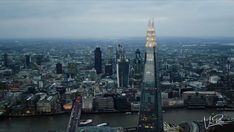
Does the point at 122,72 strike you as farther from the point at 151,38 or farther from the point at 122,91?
the point at 151,38

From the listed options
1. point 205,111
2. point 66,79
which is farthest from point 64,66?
point 205,111

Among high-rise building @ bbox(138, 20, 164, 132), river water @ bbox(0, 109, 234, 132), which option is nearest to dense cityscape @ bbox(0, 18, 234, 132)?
high-rise building @ bbox(138, 20, 164, 132)

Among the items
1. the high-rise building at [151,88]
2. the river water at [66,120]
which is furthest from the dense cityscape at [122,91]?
the river water at [66,120]

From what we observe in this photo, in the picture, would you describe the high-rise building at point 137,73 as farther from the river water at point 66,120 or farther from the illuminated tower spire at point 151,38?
the illuminated tower spire at point 151,38

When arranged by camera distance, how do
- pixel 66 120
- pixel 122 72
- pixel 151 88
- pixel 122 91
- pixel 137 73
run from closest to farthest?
pixel 151 88 → pixel 66 120 → pixel 122 91 → pixel 122 72 → pixel 137 73

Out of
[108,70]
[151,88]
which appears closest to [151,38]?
[151,88]
